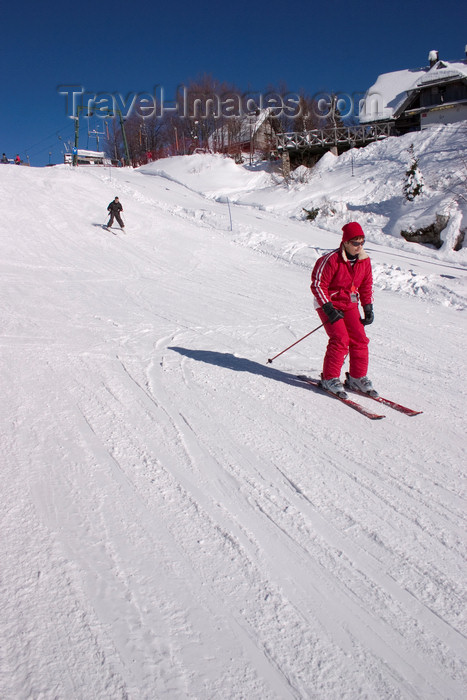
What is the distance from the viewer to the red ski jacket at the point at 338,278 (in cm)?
452

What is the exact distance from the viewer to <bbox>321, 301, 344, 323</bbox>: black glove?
4348mm

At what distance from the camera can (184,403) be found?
4.58 m

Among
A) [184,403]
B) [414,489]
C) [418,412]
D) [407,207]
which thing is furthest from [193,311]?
[407,207]

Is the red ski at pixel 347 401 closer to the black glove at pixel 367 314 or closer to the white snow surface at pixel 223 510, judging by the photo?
the white snow surface at pixel 223 510

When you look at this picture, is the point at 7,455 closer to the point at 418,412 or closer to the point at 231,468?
the point at 231,468

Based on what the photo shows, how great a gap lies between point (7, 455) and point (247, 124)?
Answer: 162 ft

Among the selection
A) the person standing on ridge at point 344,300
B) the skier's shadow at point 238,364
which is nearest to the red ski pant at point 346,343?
the person standing on ridge at point 344,300

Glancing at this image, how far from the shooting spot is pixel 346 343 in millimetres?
4629

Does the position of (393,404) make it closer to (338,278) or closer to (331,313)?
(331,313)

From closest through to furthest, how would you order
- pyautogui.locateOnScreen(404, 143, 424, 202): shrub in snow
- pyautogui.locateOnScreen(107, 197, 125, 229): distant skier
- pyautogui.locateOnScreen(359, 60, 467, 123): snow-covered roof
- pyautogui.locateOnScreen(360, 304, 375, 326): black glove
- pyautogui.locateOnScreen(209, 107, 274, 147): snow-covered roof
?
pyautogui.locateOnScreen(360, 304, 375, 326): black glove < pyautogui.locateOnScreen(107, 197, 125, 229): distant skier < pyautogui.locateOnScreen(404, 143, 424, 202): shrub in snow < pyautogui.locateOnScreen(359, 60, 467, 123): snow-covered roof < pyautogui.locateOnScreen(209, 107, 274, 147): snow-covered roof

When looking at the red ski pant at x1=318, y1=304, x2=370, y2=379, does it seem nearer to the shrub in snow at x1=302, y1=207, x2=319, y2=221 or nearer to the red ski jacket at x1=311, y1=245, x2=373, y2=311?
the red ski jacket at x1=311, y1=245, x2=373, y2=311

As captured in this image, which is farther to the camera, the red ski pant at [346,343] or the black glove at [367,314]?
the black glove at [367,314]

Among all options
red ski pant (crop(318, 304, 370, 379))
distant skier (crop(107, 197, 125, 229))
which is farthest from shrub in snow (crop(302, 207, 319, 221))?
red ski pant (crop(318, 304, 370, 379))

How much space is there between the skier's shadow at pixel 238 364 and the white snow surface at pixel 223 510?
0.04 meters
